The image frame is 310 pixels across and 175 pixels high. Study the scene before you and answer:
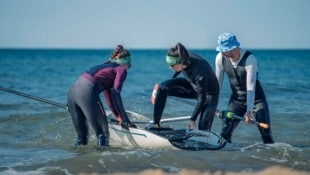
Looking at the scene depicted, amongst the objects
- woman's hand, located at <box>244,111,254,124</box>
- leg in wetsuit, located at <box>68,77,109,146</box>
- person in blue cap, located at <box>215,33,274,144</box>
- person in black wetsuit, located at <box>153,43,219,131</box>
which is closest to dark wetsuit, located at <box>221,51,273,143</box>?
person in blue cap, located at <box>215,33,274,144</box>

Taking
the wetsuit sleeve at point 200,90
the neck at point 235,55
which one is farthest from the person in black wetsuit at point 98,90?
the neck at point 235,55

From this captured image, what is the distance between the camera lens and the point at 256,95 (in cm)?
882

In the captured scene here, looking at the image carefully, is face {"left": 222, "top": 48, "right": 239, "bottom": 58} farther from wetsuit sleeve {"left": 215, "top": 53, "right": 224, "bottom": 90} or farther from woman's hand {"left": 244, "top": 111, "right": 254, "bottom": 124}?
woman's hand {"left": 244, "top": 111, "right": 254, "bottom": 124}

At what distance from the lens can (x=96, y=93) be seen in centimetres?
829

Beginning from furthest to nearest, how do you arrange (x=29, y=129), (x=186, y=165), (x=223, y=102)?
(x=223, y=102)
(x=29, y=129)
(x=186, y=165)

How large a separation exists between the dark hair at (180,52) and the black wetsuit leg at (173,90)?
0.51m

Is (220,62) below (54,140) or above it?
above

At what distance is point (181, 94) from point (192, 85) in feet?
0.91

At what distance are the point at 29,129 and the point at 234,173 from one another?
246 inches

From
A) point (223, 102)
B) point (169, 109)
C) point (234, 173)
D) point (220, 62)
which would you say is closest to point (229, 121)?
point (220, 62)

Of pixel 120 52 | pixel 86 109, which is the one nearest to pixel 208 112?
pixel 120 52

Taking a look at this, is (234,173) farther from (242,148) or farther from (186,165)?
(242,148)

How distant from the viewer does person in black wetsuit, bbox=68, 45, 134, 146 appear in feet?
27.1

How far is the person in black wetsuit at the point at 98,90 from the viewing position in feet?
27.1
